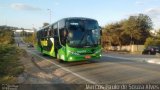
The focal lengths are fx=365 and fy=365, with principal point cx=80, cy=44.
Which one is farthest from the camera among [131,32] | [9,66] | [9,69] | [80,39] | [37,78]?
[131,32]

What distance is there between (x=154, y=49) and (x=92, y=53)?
32446 millimetres

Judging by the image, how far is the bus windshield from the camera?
84.2 feet

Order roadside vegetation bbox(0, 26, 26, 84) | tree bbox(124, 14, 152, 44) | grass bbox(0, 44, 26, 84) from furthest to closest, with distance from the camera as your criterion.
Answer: tree bbox(124, 14, 152, 44)
roadside vegetation bbox(0, 26, 26, 84)
grass bbox(0, 44, 26, 84)

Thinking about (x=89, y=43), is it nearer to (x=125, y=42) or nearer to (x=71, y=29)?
(x=71, y=29)

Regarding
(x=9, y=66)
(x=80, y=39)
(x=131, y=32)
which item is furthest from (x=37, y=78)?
(x=131, y=32)

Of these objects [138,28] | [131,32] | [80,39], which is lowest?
[80,39]

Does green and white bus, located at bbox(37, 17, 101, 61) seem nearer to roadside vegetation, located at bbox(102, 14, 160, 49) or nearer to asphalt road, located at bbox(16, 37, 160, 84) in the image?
asphalt road, located at bbox(16, 37, 160, 84)

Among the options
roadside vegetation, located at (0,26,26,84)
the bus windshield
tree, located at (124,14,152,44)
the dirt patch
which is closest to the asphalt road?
the dirt patch

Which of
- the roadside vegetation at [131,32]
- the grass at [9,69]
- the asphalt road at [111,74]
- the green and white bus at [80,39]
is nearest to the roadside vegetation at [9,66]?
the grass at [9,69]

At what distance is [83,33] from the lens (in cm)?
2578

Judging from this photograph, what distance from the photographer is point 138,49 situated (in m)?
80.8

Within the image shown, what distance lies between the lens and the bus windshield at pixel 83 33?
25672mm

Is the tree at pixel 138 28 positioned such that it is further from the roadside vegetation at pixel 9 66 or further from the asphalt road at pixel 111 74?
the asphalt road at pixel 111 74

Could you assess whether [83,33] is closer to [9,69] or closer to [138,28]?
[9,69]
